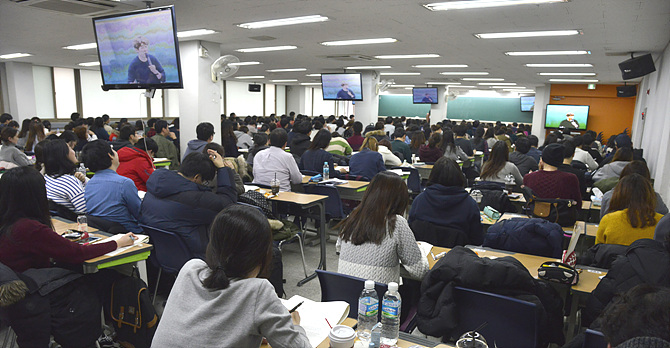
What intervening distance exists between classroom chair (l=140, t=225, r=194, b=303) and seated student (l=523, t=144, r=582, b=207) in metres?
3.72

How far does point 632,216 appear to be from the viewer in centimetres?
299

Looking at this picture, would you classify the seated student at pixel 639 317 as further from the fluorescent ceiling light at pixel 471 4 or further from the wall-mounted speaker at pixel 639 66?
the wall-mounted speaker at pixel 639 66

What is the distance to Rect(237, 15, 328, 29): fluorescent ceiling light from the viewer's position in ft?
18.6

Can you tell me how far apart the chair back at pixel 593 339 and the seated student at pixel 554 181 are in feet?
10.1

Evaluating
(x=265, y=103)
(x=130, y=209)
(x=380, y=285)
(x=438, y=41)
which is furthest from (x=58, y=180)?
(x=265, y=103)

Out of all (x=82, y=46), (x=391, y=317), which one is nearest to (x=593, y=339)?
(x=391, y=317)

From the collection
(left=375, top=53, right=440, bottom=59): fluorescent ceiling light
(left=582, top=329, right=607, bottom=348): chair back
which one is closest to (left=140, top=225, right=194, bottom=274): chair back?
(left=582, top=329, right=607, bottom=348): chair back

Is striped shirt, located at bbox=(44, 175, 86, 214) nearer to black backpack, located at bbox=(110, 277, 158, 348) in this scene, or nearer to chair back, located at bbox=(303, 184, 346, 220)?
black backpack, located at bbox=(110, 277, 158, 348)

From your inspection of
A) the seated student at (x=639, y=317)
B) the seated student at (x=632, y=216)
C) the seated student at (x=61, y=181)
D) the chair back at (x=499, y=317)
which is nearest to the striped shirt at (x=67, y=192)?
the seated student at (x=61, y=181)

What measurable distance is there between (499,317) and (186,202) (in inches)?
91.4

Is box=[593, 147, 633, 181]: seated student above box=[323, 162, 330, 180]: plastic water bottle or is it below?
above

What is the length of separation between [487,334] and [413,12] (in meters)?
4.11

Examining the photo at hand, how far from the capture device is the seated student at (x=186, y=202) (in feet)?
10.4

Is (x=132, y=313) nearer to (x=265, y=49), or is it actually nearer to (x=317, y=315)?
(x=317, y=315)
